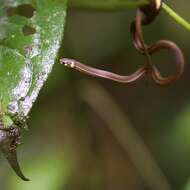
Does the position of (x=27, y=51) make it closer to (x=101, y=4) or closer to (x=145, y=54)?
(x=101, y=4)

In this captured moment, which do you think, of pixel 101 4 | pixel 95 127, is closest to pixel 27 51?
pixel 101 4

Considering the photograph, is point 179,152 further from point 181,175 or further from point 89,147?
point 89,147

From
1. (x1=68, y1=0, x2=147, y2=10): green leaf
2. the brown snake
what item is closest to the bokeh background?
the brown snake

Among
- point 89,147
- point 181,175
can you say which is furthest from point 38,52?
point 181,175

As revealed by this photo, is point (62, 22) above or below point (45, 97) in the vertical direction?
above

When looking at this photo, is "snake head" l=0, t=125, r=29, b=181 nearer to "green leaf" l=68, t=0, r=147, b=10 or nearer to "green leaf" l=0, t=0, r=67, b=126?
"green leaf" l=0, t=0, r=67, b=126
